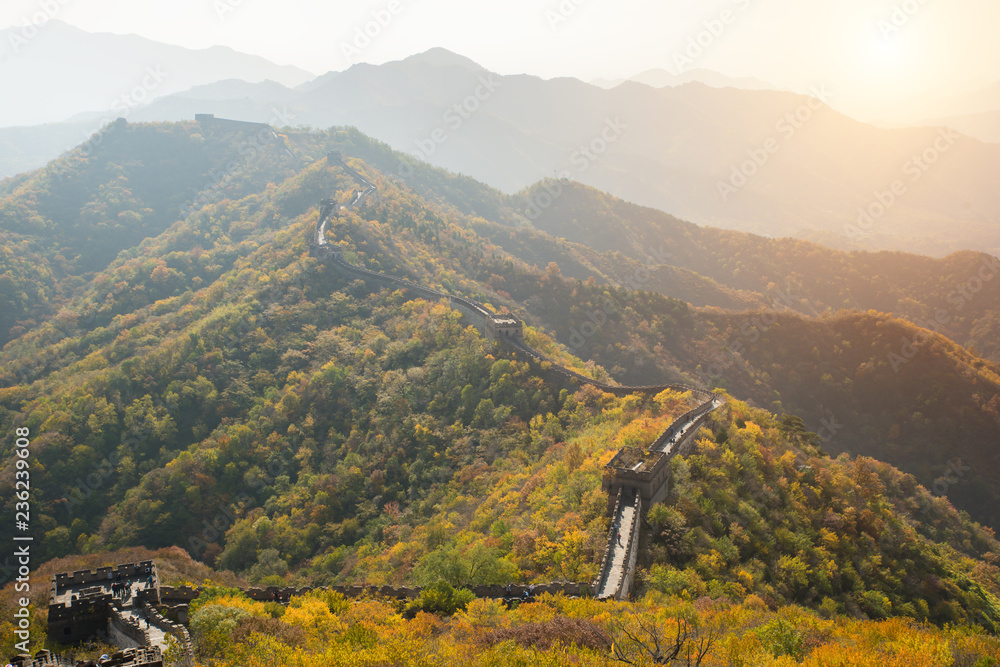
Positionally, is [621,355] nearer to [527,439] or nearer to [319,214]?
[527,439]

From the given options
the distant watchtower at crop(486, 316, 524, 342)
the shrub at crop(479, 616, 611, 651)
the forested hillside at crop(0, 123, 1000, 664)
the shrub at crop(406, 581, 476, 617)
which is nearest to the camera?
the shrub at crop(479, 616, 611, 651)

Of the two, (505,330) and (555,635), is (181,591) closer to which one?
(555,635)

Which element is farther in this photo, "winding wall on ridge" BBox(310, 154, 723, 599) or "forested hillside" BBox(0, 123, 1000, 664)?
"forested hillside" BBox(0, 123, 1000, 664)

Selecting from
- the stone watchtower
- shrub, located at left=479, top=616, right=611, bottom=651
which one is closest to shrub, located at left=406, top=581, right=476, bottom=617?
shrub, located at left=479, top=616, right=611, bottom=651

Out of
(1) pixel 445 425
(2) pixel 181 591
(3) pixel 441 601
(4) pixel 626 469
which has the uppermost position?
(4) pixel 626 469

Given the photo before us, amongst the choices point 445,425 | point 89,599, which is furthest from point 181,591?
point 445,425

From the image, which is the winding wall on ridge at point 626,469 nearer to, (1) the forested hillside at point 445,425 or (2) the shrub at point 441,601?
(1) the forested hillside at point 445,425

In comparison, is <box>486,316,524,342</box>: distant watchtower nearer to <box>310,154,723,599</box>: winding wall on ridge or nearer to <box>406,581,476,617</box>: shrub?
<box>310,154,723,599</box>: winding wall on ridge

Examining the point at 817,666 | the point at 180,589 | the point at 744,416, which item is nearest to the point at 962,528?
the point at 744,416

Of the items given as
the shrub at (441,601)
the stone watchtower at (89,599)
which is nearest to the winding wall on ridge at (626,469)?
the shrub at (441,601)
